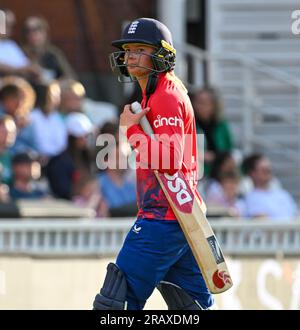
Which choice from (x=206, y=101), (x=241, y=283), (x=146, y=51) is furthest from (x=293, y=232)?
(x=146, y=51)

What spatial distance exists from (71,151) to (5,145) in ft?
2.43

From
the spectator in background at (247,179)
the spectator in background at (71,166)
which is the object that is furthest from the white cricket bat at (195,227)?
the spectator in background at (247,179)

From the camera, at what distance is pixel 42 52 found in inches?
551

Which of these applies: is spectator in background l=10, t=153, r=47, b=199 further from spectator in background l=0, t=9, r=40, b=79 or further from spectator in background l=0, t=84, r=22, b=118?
spectator in background l=0, t=9, r=40, b=79

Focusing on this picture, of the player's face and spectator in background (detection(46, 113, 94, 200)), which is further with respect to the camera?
spectator in background (detection(46, 113, 94, 200))

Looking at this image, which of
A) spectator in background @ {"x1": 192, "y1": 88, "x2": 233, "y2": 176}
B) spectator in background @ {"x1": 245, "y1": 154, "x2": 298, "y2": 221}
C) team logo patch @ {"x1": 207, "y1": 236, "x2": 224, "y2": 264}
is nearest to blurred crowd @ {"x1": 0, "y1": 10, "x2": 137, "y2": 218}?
spectator in background @ {"x1": 192, "y1": 88, "x2": 233, "y2": 176}

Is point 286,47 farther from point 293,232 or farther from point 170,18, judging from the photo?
point 293,232

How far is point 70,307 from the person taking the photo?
413 inches

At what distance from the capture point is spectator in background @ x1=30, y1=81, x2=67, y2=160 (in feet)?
41.9

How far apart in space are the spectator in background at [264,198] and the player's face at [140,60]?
5188 mm

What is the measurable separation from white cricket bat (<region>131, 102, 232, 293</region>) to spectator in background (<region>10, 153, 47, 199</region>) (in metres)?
4.32

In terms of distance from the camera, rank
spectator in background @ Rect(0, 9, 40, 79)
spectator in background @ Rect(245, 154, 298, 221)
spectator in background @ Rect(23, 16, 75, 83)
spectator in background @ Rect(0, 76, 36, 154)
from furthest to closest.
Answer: spectator in background @ Rect(23, 16, 75, 83) < spectator in background @ Rect(0, 9, 40, 79) < spectator in background @ Rect(245, 154, 298, 221) < spectator in background @ Rect(0, 76, 36, 154)

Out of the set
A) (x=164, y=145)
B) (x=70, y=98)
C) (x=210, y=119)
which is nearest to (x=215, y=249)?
(x=164, y=145)

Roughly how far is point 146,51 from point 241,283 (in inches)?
138
